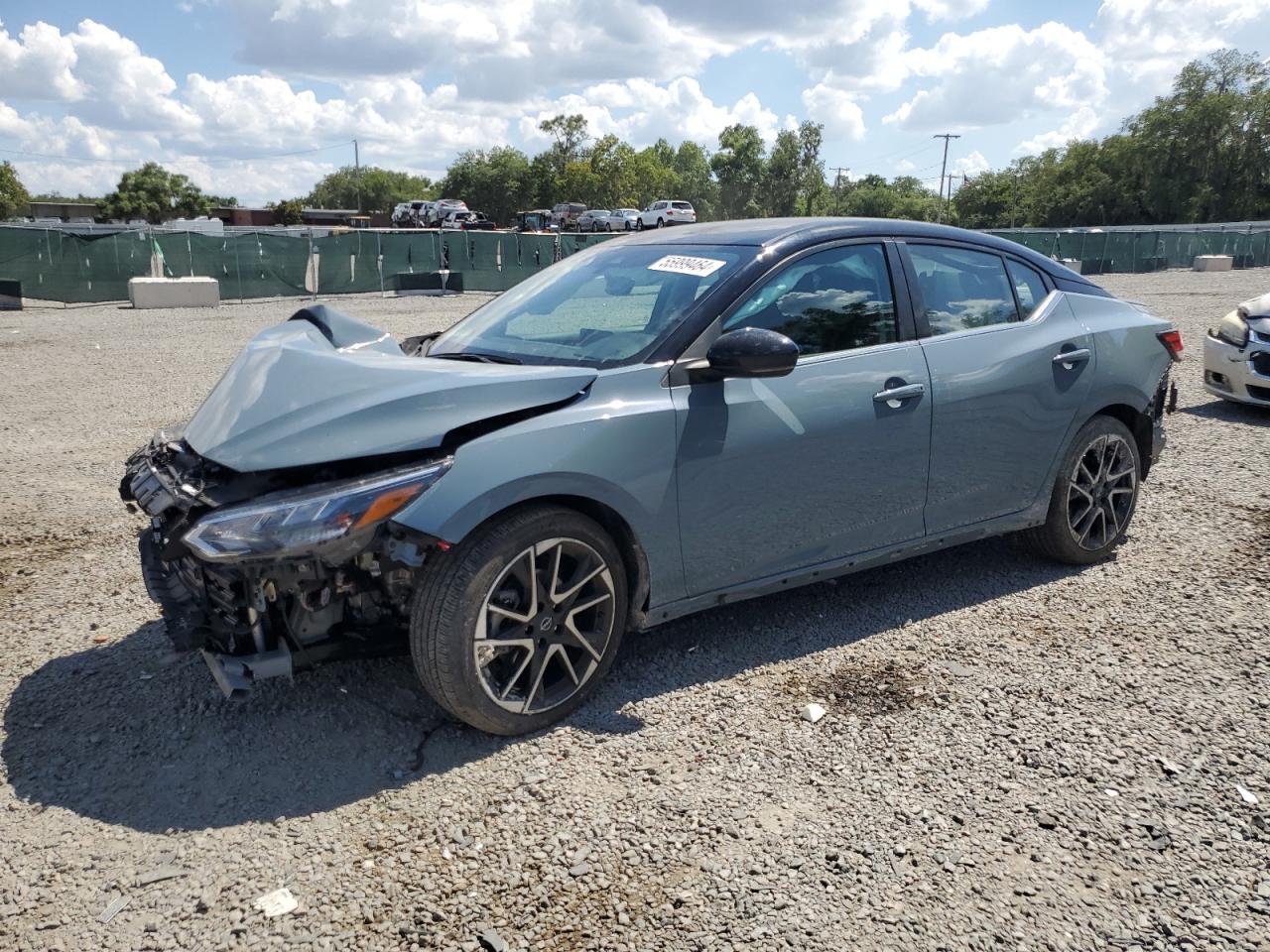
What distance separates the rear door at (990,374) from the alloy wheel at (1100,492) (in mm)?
269

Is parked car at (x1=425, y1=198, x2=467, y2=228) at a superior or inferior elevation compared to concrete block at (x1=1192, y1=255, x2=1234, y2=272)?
superior

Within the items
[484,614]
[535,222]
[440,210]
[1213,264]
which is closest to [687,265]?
[484,614]

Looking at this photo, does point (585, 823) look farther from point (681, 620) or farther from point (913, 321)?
point (913, 321)

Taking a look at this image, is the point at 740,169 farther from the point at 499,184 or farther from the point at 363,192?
the point at 363,192

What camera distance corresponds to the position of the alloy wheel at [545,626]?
321 centimetres

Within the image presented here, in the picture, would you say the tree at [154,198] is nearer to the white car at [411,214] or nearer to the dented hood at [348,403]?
the white car at [411,214]

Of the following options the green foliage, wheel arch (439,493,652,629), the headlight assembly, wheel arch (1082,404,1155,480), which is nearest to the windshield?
wheel arch (439,493,652,629)

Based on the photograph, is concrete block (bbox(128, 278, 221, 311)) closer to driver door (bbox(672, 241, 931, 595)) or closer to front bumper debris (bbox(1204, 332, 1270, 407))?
front bumper debris (bbox(1204, 332, 1270, 407))

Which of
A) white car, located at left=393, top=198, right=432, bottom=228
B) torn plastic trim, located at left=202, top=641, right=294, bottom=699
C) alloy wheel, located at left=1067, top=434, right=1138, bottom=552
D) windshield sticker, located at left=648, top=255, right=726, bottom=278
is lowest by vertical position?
torn plastic trim, located at left=202, top=641, right=294, bottom=699

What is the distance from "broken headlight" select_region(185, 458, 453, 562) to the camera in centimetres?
287

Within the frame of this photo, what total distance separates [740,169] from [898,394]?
11684 centimetres

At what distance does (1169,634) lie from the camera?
4.16m

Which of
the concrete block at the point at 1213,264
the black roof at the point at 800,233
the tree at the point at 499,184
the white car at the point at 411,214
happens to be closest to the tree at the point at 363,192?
the tree at the point at 499,184

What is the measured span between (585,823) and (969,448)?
2.37 m
